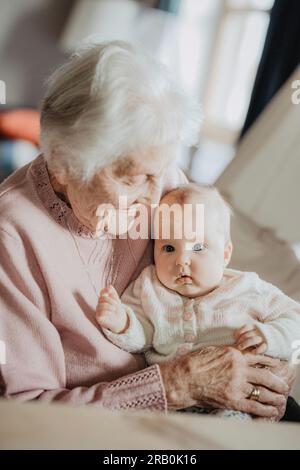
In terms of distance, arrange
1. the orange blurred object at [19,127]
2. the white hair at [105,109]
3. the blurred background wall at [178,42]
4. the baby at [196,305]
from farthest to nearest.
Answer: the blurred background wall at [178,42]
the orange blurred object at [19,127]
the baby at [196,305]
the white hair at [105,109]

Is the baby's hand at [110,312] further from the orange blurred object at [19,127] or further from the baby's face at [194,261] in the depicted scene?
the orange blurred object at [19,127]

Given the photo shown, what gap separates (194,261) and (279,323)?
0.17 metres

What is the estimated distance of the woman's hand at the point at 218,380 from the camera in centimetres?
85

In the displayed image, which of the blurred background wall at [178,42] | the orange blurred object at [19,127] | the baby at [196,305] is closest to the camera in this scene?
the baby at [196,305]

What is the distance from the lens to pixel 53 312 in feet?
2.84

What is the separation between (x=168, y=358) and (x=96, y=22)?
8.22 ft

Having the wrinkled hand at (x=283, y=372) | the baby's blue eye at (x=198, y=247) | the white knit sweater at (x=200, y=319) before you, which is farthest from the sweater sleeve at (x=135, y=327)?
the wrinkled hand at (x=283, y=372)

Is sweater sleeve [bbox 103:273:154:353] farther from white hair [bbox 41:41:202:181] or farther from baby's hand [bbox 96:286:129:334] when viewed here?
white hair [bbox 41:41:202:181]

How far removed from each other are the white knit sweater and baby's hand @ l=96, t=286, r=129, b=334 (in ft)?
0.06

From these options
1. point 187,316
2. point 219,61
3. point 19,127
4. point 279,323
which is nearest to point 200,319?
point 187,316

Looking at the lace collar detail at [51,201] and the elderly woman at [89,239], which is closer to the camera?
the elderly woman at [89,239]

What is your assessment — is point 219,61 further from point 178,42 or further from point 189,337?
point 189,337

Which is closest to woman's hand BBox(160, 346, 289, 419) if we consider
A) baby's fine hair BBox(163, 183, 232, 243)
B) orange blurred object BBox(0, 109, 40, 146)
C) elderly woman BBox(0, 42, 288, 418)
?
elderly woman BBox(0, 42, 288, 418)

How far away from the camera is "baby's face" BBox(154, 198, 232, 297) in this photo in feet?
2.95
